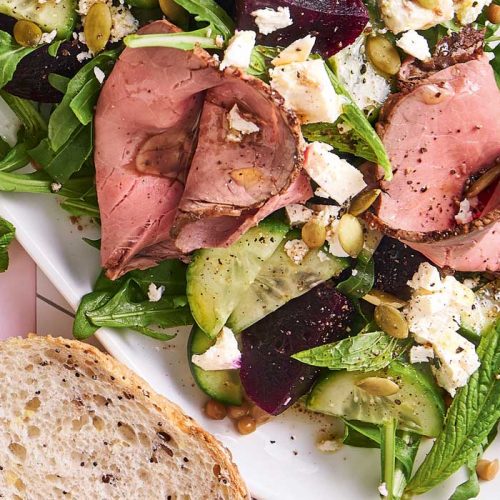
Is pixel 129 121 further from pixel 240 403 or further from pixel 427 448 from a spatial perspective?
pixel 427 448

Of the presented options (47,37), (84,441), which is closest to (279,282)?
(84,441)

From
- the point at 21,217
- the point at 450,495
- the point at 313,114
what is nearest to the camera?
the point at 313,114

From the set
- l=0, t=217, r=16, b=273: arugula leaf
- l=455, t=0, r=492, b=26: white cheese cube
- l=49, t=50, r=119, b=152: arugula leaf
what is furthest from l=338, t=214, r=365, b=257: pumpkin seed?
l=0, t=217, r=16, b=273: arugula leaf

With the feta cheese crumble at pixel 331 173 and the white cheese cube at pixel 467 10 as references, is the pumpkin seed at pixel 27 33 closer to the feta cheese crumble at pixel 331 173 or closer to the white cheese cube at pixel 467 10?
the feta cheese crumble at pixel 331 173

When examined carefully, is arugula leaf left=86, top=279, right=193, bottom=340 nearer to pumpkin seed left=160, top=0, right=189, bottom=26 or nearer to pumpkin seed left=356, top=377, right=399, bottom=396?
pumpkin seed left=356, top=377, right=399, bottom=396

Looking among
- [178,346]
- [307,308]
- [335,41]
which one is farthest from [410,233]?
[178,346]

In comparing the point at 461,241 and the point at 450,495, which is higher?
the point at 461,241

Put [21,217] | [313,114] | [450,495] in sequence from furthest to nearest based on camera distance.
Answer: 1. [450,495]
2. [21,217]
3. [313,114]
